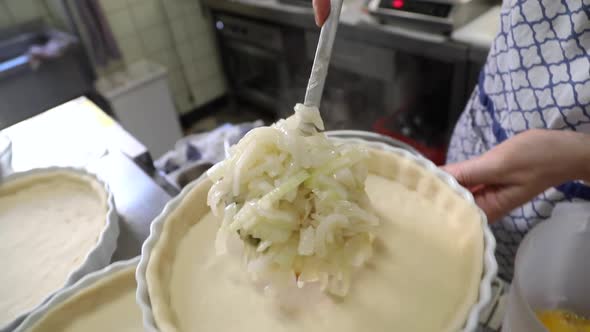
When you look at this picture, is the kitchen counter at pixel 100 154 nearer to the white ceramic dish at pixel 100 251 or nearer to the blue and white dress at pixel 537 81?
the white ceramic dish at pixel 100 251

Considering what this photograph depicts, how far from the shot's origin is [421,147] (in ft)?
6.44

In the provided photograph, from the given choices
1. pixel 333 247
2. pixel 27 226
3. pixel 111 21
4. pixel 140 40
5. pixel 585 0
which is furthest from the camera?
pixel 140 40

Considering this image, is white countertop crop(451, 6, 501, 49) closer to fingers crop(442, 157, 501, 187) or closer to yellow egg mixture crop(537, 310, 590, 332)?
fingers crop(442, 157, 501, 187)

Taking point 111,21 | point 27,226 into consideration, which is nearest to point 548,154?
point 27,226

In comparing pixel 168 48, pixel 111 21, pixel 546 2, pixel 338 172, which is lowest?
pixel 168 48

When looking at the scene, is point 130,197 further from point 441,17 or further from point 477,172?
point 441,17

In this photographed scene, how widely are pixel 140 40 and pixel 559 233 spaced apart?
2.81m

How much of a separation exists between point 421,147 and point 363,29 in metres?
0.61

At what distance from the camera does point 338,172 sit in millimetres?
636

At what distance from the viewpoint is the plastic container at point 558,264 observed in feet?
2.10

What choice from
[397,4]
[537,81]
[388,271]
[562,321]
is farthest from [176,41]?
[562,321]

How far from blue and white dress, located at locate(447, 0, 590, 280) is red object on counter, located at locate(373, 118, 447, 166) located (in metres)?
0.90

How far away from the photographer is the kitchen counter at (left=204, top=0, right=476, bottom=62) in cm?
166

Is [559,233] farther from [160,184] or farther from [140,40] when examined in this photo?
[140,40]
